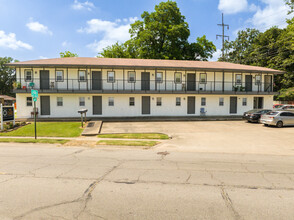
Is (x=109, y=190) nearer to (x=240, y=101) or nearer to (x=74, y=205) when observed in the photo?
(x=74, y=205)

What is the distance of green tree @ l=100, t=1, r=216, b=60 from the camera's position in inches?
1449

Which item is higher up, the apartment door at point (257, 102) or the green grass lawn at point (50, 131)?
the apartment door at point (257, 102)

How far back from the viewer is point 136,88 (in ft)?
78.1

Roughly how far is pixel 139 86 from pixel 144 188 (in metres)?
19.6

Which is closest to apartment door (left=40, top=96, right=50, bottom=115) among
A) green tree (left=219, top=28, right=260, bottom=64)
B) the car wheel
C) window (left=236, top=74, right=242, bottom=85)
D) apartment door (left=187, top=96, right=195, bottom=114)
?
apartment door (left=187, top=96, right=195, bottom=114)

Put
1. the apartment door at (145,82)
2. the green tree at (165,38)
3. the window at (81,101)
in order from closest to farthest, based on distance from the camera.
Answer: the window at (81,101), the apartment door at (145,82), the green tree at (165,38)

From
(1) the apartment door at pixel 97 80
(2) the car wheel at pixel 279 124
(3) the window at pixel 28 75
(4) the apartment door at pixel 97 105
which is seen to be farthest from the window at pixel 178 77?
(3) the window at pixel 28 75

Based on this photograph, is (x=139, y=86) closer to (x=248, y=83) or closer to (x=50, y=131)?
(x=50, y=131)

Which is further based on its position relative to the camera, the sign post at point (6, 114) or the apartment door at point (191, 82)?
the apartment door at point (191, 82)

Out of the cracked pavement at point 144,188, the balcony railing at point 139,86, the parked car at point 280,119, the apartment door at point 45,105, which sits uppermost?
the balcony railing at point 139,86

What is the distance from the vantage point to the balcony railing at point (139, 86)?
21.7 metres

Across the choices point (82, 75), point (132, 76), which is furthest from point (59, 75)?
point (132, 76)

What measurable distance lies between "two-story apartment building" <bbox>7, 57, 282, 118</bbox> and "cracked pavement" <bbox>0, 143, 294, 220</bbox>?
49.7 ft

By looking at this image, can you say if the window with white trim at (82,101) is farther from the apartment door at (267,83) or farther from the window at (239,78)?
the apartment door at (267,83)
